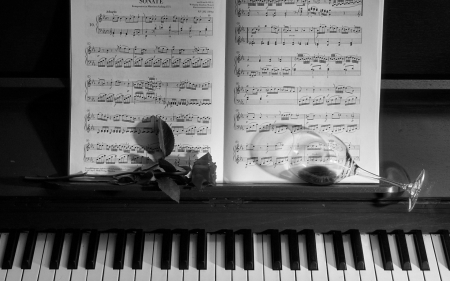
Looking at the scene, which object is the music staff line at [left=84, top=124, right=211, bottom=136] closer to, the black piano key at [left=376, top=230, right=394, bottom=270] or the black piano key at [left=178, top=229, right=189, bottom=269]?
the black piano key at [left=178, top=229, right=189, bottom=269]

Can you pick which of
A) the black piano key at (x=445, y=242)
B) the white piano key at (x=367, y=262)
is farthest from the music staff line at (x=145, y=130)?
the black piano key at (x=445, y=242)

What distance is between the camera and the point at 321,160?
1.72 m

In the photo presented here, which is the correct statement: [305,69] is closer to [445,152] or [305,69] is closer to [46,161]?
[445,152]

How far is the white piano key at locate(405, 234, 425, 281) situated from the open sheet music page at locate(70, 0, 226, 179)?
77 cm

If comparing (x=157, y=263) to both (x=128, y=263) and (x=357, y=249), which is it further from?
(x=357, y=249)

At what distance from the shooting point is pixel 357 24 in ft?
5.49

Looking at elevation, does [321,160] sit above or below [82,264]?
above

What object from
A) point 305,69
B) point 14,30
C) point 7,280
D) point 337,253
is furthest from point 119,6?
point 337,253

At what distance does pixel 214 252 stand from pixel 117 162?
50 centimetres

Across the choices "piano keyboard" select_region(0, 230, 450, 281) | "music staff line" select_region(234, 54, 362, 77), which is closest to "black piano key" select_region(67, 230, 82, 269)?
"piano keyboard" select_region(0, 230, 450, 281)

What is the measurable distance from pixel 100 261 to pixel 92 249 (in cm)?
5

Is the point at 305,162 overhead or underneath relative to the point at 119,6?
underneath

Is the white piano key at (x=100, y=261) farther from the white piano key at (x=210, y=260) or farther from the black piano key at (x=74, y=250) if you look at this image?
the white piano key at (x=210, y=260)

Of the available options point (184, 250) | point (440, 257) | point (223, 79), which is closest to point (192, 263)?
point (184, 250)
